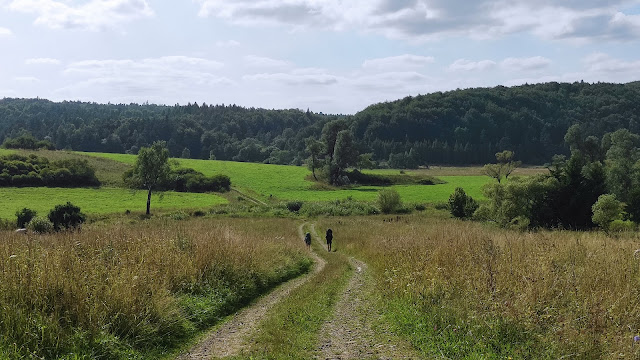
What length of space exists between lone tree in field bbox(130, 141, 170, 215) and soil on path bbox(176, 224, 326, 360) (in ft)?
172

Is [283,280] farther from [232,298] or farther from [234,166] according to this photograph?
[234,166]

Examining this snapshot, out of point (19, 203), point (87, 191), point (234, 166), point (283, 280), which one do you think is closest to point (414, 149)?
point (234, 166)

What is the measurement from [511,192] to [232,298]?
110 feet

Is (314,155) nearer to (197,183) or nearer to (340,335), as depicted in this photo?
(197,183)

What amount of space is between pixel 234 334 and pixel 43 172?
76232 millimetres

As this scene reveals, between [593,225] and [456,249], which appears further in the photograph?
[593,225]

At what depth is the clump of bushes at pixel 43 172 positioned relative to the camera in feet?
228

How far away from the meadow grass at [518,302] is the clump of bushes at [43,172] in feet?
248

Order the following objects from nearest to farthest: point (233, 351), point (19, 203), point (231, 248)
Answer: point (233, 351) < point (231, 248) < point (19, 203)

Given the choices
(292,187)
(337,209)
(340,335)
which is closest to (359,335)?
(340,335)

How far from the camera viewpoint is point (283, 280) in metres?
15.9

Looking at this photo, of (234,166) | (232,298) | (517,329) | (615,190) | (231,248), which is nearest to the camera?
(517,329)

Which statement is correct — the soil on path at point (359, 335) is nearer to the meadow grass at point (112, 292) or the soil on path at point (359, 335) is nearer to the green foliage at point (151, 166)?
the meadow grass at point (112, 292)

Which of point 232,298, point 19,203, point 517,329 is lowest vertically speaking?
point 19,203
